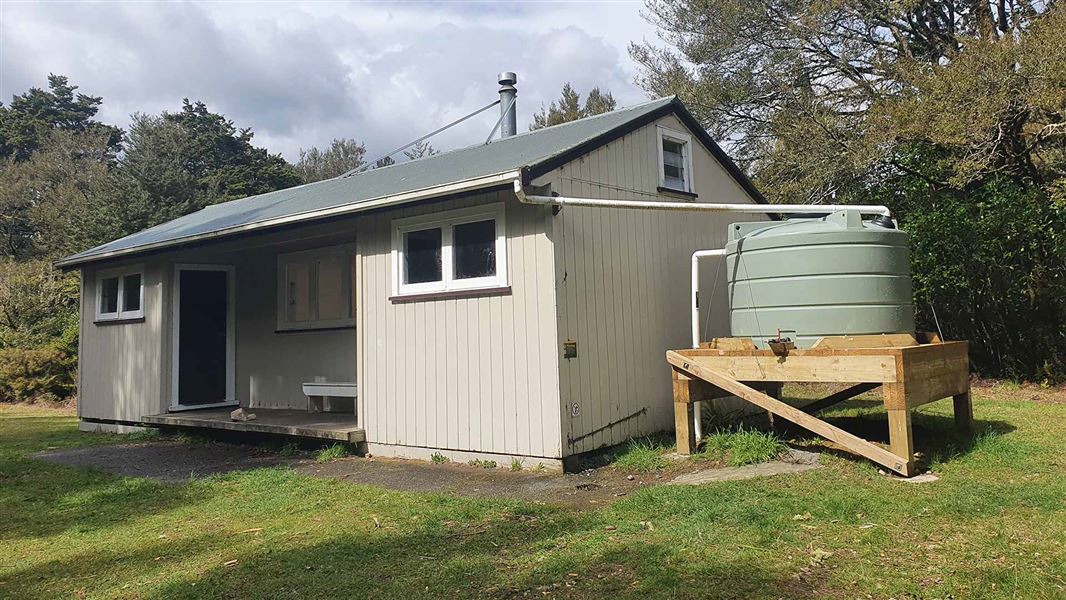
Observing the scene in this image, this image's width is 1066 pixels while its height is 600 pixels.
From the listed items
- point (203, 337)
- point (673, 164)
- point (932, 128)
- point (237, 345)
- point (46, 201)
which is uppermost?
point (46, 201)

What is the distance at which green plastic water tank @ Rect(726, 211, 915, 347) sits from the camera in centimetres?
552

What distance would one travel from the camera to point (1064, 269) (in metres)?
9.95

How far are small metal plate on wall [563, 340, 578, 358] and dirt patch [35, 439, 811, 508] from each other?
100cm

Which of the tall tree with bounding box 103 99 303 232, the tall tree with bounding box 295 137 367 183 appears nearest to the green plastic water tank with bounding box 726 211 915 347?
the tall tree with bounding box 103 99 303 232

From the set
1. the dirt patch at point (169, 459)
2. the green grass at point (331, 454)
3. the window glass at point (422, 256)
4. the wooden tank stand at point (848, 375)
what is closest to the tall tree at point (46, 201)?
the dirt patch at point (169, 459)

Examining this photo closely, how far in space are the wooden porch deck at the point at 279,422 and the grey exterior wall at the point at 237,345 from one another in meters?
0.45

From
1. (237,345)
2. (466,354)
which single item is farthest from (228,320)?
(466,354)

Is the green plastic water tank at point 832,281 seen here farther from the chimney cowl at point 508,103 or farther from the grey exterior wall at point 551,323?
the chimney cowl at point 508,103

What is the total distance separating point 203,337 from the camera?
34.1ft

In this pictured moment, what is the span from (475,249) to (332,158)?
45320 mm

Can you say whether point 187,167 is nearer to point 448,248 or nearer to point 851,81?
point 851,81

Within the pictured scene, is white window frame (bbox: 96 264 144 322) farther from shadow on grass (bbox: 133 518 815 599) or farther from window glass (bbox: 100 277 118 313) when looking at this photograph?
shadow on grass (bbox: 133 518 815 599)

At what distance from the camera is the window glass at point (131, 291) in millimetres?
10359

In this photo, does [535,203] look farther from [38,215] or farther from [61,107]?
[61,107]
